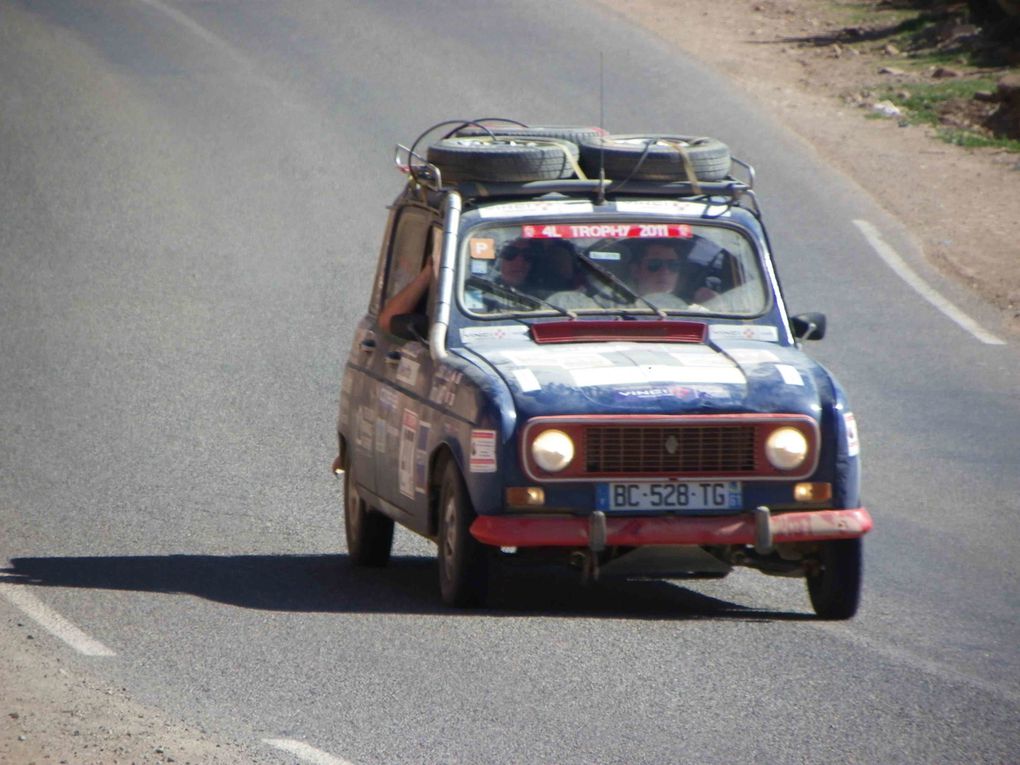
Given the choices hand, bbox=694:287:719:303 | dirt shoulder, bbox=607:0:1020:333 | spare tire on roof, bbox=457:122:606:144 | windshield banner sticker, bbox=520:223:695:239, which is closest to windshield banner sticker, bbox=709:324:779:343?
hand, bbox=694:287:719:303

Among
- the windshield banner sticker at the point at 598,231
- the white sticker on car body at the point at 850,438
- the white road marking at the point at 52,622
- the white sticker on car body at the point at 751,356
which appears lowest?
the white road marking at the point at 52,622

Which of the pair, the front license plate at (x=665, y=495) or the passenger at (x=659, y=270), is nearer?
the front license plate at (x=665, y=495)

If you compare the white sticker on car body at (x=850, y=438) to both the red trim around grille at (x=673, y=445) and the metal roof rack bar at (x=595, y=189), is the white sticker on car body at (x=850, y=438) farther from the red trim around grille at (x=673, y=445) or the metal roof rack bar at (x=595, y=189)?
the metal roof rack bar at (x=595, y=189)

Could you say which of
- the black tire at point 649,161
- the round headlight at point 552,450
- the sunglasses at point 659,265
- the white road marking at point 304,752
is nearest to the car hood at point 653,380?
the round headlight at point 552,450

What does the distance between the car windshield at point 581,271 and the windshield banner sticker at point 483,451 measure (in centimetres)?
113

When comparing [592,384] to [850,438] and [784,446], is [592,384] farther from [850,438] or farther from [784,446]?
[850,438]

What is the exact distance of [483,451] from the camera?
8.20m

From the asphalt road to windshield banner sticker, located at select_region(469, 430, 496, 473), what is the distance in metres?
0.66

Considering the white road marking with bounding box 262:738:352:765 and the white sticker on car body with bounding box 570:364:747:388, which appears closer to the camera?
the white road marking with bounding box 262:738:352:765

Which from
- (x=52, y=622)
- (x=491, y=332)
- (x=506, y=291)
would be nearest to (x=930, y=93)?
(x=506, y=291)

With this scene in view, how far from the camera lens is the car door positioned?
9117mm

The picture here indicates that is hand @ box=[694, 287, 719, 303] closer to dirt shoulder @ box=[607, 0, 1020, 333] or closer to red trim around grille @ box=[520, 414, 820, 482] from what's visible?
red trim around grille @ box=[520, 414, 820, 482]

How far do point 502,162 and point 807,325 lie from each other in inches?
66.4

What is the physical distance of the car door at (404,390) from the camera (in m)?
9.12
